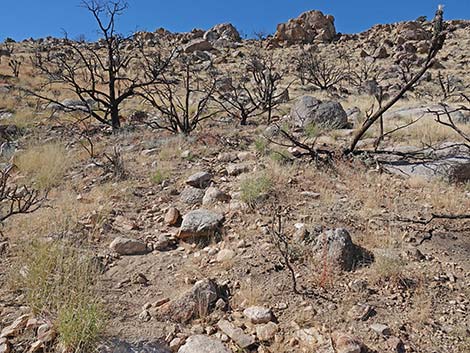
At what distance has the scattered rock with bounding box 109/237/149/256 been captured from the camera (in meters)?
2.90

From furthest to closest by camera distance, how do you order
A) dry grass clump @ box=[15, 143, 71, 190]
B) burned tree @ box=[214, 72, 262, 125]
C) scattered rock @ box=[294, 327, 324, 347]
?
burned tree @ box=[214, 72, 262, 125] → dry grass clump @ box=[15, 143, 71, 190] → scattered rock @ box=[294, 327, 324, 347]

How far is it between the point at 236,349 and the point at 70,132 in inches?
271

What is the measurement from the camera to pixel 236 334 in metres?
1.96

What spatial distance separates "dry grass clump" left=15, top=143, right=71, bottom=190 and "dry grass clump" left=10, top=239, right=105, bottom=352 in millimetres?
1952

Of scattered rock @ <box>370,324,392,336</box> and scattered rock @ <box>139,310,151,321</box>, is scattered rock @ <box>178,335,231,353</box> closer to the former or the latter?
scattered rock @ <box>139,310,151,321</box>

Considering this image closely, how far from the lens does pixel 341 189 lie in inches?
148

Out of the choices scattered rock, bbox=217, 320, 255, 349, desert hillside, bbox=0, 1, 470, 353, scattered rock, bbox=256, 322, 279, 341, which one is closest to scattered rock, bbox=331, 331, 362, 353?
desert hillside, bbox=0, 1, 470, 353

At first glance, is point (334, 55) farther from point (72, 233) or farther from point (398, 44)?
point (72, 233)

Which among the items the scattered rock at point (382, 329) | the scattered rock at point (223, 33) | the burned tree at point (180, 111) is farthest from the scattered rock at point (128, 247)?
the scattered rock at point (223, 33)

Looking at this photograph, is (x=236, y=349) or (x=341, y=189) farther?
(x=341, y=189)

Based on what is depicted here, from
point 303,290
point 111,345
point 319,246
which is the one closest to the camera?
point 111,345

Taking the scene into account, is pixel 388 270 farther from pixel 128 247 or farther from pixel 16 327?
pixel 16 327

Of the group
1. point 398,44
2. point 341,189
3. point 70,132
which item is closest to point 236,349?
point 341,189

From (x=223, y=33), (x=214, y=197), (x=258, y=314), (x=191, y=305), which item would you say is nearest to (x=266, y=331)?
(x=258, y=314)
